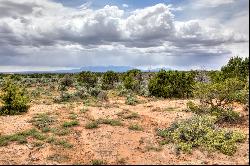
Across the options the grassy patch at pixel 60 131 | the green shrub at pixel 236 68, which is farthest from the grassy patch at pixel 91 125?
the green shrub at pixel 236 68

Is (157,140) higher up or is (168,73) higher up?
(168,73)

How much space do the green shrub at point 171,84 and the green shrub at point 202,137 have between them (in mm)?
19660

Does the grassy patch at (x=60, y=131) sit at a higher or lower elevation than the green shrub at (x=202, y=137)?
lower

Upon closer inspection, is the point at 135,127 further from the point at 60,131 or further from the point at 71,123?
the point at 60,131

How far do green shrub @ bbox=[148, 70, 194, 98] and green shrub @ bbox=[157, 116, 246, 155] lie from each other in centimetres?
1966

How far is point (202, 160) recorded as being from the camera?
46.2ft

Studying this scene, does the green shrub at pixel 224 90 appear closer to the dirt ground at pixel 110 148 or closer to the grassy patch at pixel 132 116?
the dirt ground at pixel 110 148

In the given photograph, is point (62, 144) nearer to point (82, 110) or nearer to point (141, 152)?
point (141, 152)

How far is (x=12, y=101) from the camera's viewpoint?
1040 inches

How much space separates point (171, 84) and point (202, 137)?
22150 mm

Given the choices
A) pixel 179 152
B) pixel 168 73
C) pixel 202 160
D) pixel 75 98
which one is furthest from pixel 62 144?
pixel 168 73

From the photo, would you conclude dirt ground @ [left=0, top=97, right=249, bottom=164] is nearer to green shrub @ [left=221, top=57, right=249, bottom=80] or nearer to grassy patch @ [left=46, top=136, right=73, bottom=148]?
grassy patch @ [left=46, top=136, right=73, bottom=148]

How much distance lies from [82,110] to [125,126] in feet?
21.6

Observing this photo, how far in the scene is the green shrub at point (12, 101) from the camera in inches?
1030
